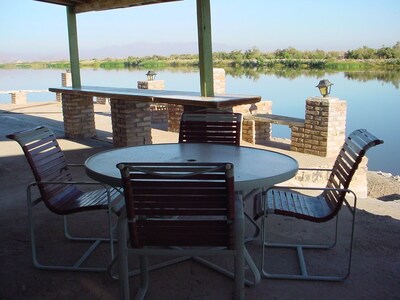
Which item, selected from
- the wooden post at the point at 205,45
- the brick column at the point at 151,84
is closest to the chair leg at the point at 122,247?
the wooden post at the point at 205,45

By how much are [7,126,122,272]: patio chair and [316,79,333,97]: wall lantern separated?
4.48 metres

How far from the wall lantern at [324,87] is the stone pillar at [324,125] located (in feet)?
0.49

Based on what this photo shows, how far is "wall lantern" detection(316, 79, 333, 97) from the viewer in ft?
20.5

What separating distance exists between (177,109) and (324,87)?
10.1ft

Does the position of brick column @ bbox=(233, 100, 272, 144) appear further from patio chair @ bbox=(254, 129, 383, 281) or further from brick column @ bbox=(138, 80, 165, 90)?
patio chair @ bbox=(254, 129, 383, 281)

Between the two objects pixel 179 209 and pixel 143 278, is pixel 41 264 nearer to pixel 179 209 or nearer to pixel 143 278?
pixel 143 278

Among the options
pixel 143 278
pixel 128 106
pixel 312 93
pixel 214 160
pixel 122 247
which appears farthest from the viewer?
pixel 312 93

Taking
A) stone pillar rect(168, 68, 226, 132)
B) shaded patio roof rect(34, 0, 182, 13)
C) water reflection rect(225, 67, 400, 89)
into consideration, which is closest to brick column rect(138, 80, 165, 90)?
stone pillar rect(168, 68, 226, 132)

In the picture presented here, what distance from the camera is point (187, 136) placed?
3.40 m

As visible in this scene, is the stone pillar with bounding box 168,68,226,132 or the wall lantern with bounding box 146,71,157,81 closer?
the stone pillar with bounding box 168,68,226,132

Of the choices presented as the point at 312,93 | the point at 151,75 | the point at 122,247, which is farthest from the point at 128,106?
the point at 312,93

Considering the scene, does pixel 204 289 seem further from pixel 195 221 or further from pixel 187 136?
pixel 187 136

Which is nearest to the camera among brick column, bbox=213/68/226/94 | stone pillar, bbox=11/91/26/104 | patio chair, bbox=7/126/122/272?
patio chair, bbox=7/126/122/272

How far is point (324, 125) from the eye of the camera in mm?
6207
